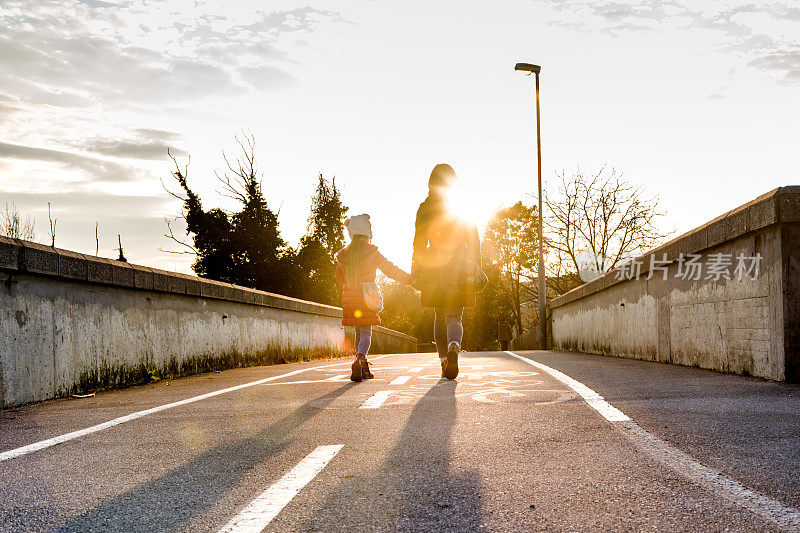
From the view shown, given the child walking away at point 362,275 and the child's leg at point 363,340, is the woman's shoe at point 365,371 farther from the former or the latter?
the child's leg at point 363,340

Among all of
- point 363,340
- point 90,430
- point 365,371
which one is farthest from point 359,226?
point 90,430

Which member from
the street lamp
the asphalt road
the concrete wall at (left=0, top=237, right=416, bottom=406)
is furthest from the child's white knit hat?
the street lamp

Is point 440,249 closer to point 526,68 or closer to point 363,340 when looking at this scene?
point 363,340

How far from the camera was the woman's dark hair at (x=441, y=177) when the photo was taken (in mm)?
7918

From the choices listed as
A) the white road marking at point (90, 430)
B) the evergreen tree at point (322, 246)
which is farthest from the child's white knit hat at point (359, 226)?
the evergreen tree at point (322, 246)

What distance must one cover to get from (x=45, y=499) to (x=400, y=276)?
19.0ft

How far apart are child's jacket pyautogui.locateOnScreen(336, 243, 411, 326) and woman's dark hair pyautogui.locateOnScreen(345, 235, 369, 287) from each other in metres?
0.03

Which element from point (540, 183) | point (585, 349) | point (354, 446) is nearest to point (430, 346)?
point (540, 183)

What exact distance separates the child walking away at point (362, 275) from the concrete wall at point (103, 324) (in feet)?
8.42

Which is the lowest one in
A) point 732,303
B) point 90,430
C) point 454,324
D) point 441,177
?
point 90,430

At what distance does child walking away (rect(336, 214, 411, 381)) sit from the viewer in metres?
8.24

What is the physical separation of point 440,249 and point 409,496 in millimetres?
5195

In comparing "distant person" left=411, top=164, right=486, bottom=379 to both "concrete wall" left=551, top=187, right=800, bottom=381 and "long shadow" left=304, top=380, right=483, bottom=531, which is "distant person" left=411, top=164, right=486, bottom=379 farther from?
"long shadow" left=304, top=380, right=483, bottom=531

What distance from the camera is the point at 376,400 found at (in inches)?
231
